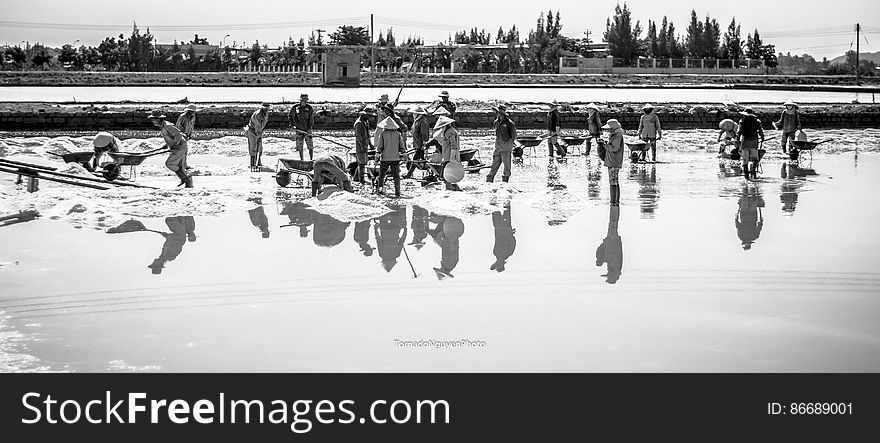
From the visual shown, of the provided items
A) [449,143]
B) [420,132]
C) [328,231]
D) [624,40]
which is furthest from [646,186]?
[624,40]

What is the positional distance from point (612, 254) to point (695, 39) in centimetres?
9709

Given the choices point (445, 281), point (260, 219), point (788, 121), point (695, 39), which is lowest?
point (445, 281)

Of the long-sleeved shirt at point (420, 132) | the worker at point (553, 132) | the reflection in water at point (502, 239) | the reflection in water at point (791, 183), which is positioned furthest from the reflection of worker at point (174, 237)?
the worker at point (553, 132)

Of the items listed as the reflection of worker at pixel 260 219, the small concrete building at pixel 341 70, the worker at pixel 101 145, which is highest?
the small concrete building at pixel 341 70

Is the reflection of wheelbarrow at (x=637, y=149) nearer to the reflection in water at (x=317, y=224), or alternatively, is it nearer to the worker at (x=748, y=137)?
the worker at (x=748, y=137)

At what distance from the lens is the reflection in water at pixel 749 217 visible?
38.0ft

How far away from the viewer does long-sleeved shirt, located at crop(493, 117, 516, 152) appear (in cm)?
1510

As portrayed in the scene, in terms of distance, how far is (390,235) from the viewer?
1168cm

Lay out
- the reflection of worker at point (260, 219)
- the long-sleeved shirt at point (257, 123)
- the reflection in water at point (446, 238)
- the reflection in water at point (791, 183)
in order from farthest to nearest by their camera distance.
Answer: the long-sleeved shirt at point (257, 123) < the reflection in water at point (791, 183) < the reflection of worker at point (260, 219) < the reflection in water at point (446, 238)

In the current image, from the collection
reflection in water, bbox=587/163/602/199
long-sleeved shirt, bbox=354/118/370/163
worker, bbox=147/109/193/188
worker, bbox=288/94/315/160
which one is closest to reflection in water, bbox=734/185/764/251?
reflection in water, bbox=587/163/602/199

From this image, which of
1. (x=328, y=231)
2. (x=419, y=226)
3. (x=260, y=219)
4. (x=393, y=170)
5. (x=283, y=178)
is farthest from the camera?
(x=283, y=178)

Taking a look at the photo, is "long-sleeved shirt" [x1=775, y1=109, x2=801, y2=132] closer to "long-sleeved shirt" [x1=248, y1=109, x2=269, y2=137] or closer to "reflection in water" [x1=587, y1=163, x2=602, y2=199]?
"reflection in water" [x1=587, y1=163, x2=602, y2=199]

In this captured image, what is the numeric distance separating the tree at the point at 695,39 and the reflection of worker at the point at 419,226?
92003mm

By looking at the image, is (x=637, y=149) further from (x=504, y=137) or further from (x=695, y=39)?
(x=695, y=39)
